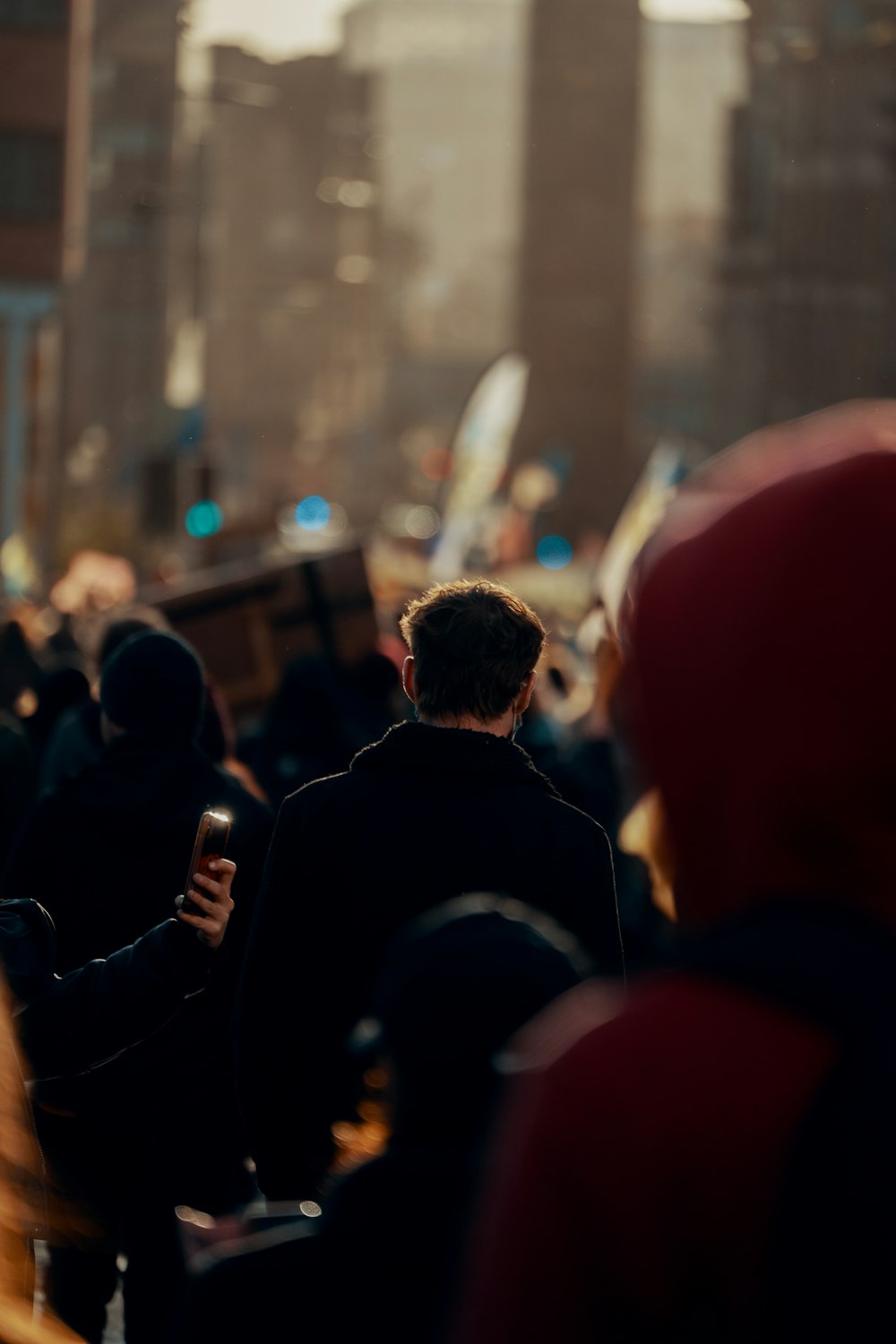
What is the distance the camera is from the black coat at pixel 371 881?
3213mm

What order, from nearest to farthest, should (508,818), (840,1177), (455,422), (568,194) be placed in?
(840,1177) < (508,818) < (568,194) < (455,422)

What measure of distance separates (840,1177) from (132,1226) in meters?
3.21

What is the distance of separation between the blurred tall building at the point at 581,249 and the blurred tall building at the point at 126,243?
11.1m

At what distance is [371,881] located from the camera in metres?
3.22

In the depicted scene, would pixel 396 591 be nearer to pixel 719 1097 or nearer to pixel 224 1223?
pixel 224 1223

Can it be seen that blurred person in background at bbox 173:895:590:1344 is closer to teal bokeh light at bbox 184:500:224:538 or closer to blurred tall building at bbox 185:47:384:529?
teal bokeh light at bbox 184:500:224:538

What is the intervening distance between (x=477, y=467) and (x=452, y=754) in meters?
24.0

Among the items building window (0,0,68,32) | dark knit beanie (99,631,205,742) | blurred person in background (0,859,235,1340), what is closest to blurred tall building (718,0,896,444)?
building window (0,0,68,32)

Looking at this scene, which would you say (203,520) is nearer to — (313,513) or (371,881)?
(313,513)

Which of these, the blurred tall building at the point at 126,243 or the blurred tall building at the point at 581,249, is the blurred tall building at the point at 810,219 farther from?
the blurred tall building at the point at 126,243

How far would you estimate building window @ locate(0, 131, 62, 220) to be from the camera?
41094mm

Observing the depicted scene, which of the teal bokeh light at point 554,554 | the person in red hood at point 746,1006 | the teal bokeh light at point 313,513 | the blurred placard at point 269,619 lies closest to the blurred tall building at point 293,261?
the teal bokeh light at point 554,554

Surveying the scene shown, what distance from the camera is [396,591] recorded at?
13.6 meters

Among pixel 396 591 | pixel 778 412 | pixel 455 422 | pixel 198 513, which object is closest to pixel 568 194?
pixel 778 412
